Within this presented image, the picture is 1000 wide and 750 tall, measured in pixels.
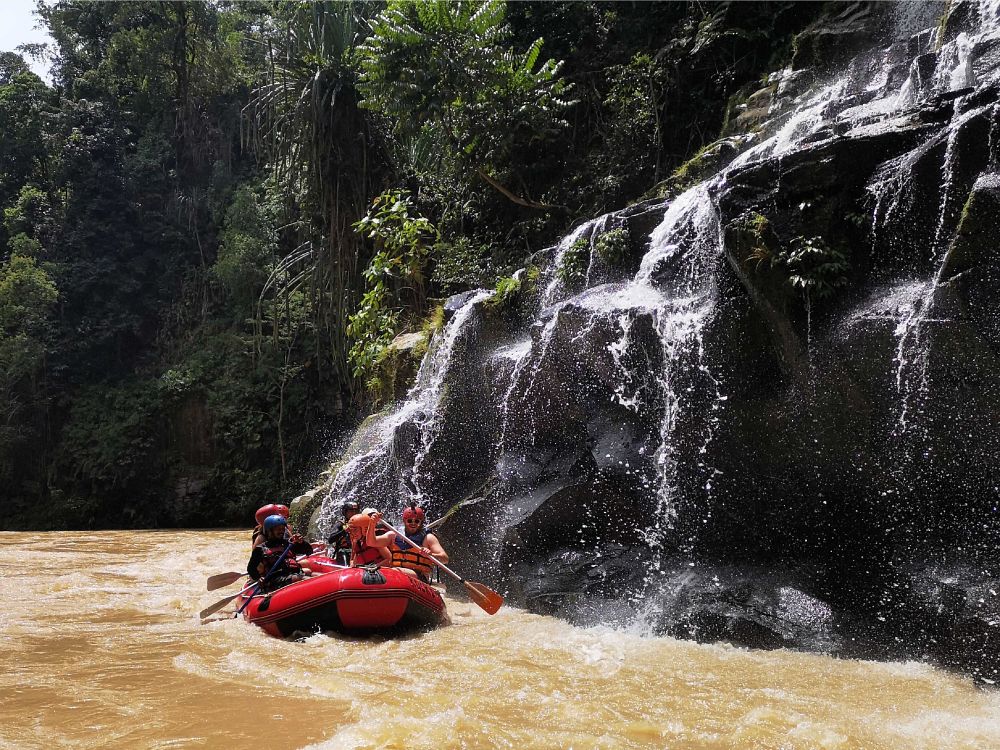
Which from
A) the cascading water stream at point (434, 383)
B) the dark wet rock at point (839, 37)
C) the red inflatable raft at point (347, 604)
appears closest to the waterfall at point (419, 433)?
the cascading water stream at point (434, 383)

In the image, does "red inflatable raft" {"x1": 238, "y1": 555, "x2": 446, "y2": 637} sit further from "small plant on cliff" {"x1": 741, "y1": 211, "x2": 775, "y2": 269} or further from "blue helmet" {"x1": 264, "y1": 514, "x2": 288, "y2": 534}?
"small plant on cliff" {"x1": 741, "y1": 211, "x2": 775, "y2": 269}

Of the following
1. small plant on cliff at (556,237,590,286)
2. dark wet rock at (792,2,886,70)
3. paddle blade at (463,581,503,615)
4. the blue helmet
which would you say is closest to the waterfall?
small plant on cliff at (556,237,590,286)

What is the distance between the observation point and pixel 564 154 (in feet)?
41.9

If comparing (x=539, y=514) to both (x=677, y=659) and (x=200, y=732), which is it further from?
(x=200, y=732)

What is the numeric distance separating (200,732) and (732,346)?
4.61 metres

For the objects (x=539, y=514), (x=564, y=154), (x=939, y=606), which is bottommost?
(x=939, y=606)

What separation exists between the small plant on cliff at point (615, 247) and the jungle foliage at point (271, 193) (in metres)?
0.02

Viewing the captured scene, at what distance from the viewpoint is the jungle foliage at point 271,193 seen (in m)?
11.4

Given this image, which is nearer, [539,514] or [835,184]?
[835,184]

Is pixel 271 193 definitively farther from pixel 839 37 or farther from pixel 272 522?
pixel 272 522

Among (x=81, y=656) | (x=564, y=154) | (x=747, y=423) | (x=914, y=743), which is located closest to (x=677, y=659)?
(x=914, y=743)

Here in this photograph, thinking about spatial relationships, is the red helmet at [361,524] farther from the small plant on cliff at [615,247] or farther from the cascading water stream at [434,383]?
the small plant on cliff at [615,247]

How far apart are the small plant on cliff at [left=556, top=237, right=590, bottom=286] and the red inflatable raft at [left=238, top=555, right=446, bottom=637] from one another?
3.88 m

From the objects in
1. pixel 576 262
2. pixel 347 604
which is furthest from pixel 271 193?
pixel 347 604
